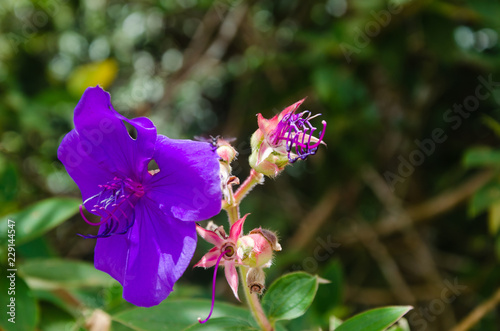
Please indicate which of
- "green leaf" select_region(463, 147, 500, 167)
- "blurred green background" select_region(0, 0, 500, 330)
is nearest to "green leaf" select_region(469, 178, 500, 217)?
"blurred green background" select_region(0, 0, 500, 330)

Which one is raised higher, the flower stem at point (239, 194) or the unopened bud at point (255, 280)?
the flower stem at point (239, 194)

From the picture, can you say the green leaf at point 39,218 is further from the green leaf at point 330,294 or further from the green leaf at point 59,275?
the green leaf at point 330,294

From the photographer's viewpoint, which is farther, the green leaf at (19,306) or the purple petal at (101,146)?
the green leaf at (19,306)

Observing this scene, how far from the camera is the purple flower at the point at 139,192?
1006 mm

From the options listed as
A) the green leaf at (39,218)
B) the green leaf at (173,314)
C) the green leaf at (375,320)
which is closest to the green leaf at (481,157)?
the green leaf at (375,320)

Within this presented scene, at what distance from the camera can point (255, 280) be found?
40.9 inches

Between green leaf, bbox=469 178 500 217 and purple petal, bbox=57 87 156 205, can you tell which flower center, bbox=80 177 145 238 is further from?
green leaf, bbox=469 178 500 217

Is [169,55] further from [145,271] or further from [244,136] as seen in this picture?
[145,271]

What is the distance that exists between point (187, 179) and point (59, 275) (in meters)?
1.05

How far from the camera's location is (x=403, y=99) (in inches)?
119

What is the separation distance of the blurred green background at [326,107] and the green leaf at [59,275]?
0.31 metres

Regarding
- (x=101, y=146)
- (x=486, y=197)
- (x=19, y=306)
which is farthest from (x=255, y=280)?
(x=486, y=197)

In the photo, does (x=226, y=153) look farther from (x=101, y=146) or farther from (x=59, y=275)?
(x=59, y=275)

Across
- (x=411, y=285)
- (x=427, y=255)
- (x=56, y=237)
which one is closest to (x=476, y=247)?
(x=427, y=255)
